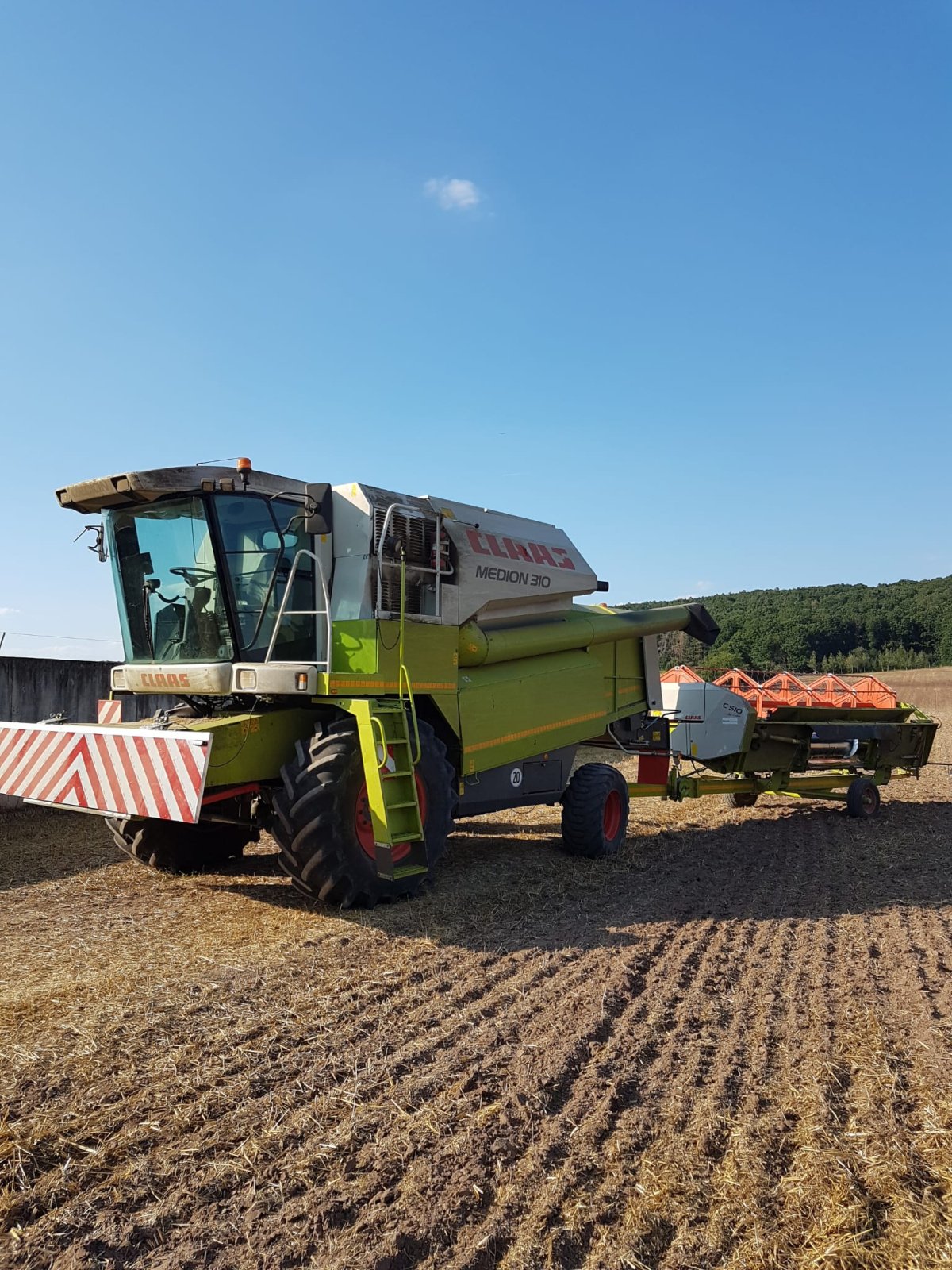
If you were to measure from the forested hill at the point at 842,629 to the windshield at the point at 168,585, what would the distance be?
3334 centimetres

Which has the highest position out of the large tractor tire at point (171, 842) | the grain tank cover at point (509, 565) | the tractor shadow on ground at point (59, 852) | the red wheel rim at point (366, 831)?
the grain tank cover at point (509, 565)

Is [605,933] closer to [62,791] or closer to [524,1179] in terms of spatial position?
[524,1179]

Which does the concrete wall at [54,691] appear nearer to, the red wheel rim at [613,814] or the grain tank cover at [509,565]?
the grain tank cover at [509,565]

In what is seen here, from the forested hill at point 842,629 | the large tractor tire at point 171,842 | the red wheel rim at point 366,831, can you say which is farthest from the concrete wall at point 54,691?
the forested hill at point 842,629

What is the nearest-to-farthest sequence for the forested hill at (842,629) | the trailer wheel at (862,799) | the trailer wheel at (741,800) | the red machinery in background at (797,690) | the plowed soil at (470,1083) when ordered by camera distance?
the plowed soil at (470,1083)
the trailer wheel at (862,799)
the trailer wheel at (741,800)
the red machinery in background at (797,690)
the forested hill at (842,629)

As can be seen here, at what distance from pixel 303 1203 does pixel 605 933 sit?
3306mm

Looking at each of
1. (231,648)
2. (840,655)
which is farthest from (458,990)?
(840,655)

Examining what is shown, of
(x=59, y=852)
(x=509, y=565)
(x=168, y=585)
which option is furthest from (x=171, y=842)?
(x=509, y=565)

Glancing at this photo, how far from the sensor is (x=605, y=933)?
5598 millimetres

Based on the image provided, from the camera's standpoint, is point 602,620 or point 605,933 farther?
point 602,620

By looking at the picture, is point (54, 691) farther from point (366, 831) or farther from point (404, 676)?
point (366, 831)

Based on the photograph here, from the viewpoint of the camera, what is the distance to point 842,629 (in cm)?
6144

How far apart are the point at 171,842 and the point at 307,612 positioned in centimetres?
233

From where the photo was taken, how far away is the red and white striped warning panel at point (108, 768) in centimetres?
543
